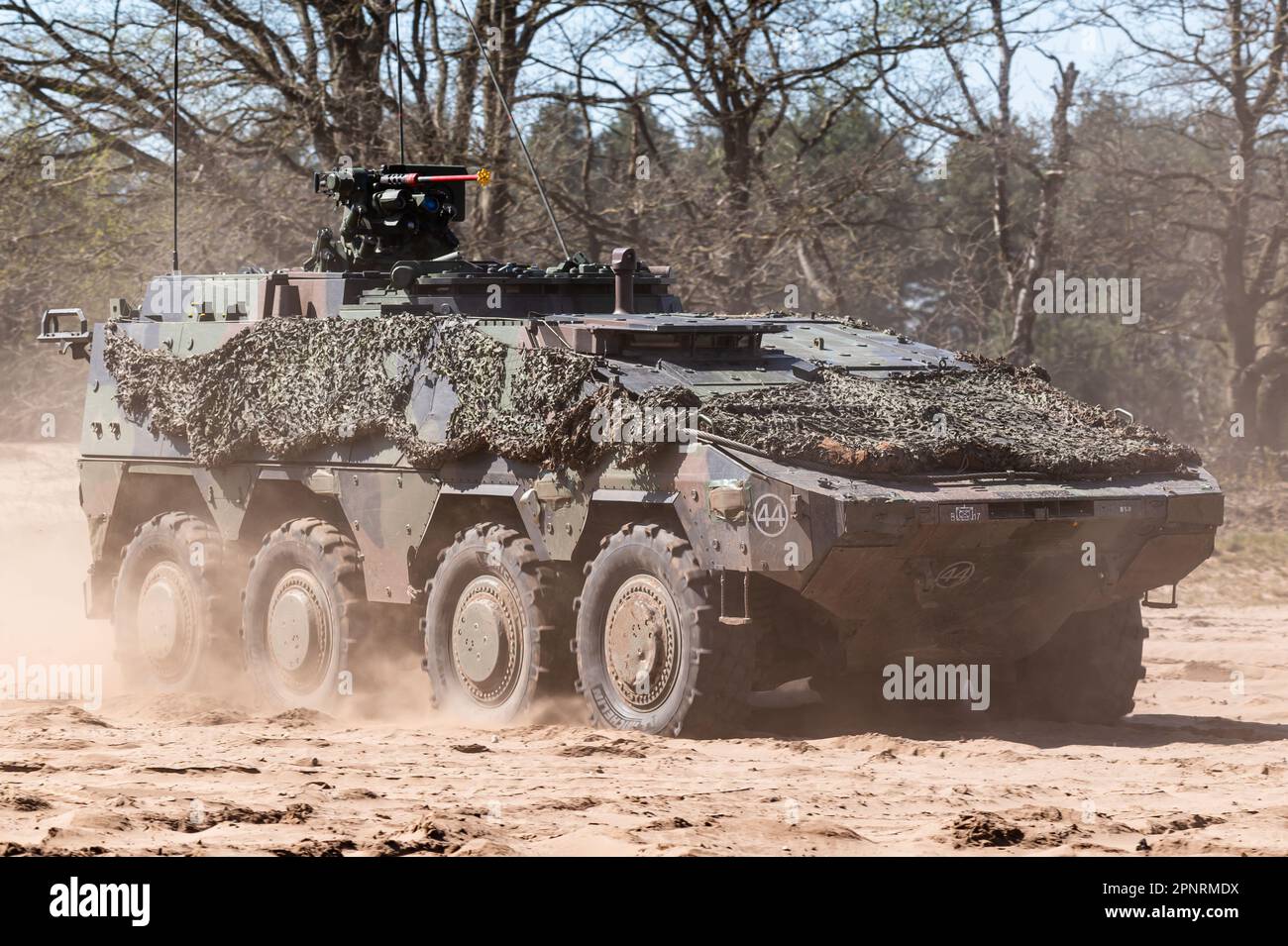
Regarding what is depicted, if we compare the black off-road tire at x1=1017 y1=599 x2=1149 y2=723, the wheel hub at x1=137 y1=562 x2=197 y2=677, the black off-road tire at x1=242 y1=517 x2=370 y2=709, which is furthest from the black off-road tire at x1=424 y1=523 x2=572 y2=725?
the black off-road tire at x1=1017 y1=599 x2=1149 y2=723

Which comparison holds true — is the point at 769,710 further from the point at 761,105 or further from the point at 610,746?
the point at 761,105

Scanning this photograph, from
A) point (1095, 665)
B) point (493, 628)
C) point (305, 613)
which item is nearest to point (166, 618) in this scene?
point (305, 613)

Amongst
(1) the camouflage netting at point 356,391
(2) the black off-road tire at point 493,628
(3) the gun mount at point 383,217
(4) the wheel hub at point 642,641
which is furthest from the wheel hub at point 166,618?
(4) the wheel hub at point 642,641

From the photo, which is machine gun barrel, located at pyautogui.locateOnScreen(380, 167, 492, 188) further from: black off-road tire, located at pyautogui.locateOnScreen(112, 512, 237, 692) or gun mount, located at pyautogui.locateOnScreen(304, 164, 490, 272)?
black off-road tire, located at pyautogui.locateOnScreen(112, 512, 237, 692)

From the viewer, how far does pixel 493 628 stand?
1035cm

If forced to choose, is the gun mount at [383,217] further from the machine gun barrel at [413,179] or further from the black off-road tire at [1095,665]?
the black off-road tire at [1095,665]

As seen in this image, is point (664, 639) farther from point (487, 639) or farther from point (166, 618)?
point (166, 618)

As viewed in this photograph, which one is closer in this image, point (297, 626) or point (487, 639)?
point (487, 639)

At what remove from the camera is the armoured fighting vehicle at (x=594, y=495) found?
9070 mm

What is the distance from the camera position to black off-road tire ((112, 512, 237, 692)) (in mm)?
12547

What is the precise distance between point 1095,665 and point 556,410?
3.19 metres

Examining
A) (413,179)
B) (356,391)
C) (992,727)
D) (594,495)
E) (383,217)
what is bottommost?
(992,727)

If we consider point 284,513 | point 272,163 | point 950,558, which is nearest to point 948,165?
point 272,163

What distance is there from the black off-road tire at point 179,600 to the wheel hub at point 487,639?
8.19 feet
